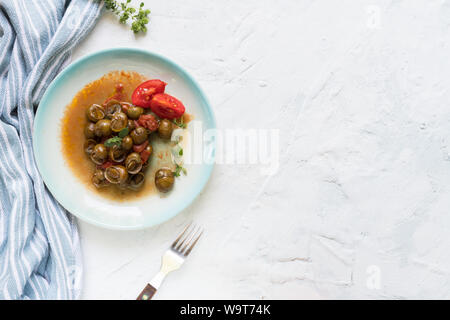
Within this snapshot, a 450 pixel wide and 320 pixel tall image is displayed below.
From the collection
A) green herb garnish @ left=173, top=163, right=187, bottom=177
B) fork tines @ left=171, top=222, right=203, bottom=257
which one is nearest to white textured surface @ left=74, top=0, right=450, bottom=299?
fork tines @ left=171, top=222, right=203, bottom=257

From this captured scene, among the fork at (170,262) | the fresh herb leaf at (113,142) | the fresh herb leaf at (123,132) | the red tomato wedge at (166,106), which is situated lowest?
the fork at (170,262)

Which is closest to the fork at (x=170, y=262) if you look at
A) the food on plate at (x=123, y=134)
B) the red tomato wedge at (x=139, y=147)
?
the food on plate at (x=123, y=134)

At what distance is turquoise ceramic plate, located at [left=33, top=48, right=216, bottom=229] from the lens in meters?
1.43

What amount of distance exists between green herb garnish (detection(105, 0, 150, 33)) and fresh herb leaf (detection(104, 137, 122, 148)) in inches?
18.4

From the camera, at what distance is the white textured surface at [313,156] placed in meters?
1.53

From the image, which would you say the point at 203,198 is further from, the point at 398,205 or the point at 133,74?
the point at 398,205

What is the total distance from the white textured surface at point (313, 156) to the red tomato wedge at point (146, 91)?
0.55 ft

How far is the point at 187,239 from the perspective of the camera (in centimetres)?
155

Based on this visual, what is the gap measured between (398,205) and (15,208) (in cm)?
161

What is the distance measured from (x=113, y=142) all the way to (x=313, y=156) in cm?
82

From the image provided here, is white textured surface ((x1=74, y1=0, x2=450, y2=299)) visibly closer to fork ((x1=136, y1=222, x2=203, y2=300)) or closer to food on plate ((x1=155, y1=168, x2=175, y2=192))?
fork ((x1=136, y1=222, x2=203, y2=300))

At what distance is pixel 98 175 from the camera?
144 centimetres

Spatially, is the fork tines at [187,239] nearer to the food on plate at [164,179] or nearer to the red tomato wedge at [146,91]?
the food on plate at [164,179]
